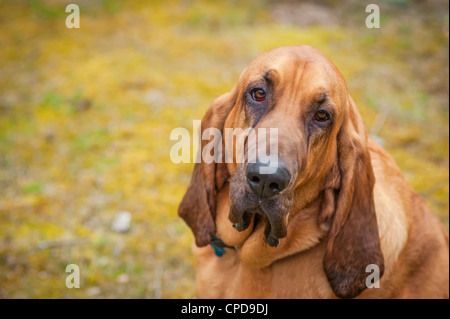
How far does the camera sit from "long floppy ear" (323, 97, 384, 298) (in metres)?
3.01

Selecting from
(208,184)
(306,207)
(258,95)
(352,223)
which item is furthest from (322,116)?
(208,184)

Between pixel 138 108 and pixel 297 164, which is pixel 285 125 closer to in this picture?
pixel 297 164

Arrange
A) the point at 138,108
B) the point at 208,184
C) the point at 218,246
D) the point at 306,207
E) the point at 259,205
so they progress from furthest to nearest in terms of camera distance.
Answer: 1. the point at 138,108
2. the point at 218,246
3. the point at 208,184
4. the point at 306,207
5. the point at 259,205

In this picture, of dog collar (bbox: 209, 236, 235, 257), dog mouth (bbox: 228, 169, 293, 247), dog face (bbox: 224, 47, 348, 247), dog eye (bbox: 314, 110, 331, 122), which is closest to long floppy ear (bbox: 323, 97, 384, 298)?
dog face (bbox: 224, 47, 348, 247)

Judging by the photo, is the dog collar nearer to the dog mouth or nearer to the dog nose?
the dog mouth

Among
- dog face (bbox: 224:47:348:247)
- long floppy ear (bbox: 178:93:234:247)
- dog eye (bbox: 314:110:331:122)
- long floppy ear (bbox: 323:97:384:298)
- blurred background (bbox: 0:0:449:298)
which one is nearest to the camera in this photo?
dog face (bbox: 224:47:348:247)

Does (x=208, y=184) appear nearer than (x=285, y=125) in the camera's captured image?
No

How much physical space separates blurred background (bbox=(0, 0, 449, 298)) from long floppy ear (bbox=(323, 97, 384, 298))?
1.65 meters

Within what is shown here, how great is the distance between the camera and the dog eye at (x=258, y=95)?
2.82 metres

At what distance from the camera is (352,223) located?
3.07 metres

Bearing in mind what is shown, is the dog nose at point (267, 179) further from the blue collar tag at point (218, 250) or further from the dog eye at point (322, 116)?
the blue collar tag at point (218, 250)

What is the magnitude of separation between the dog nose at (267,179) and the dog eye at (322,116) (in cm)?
51

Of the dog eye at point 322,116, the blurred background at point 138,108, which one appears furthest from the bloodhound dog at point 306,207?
the blurred background at point 138,108

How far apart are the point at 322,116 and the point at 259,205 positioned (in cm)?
67
